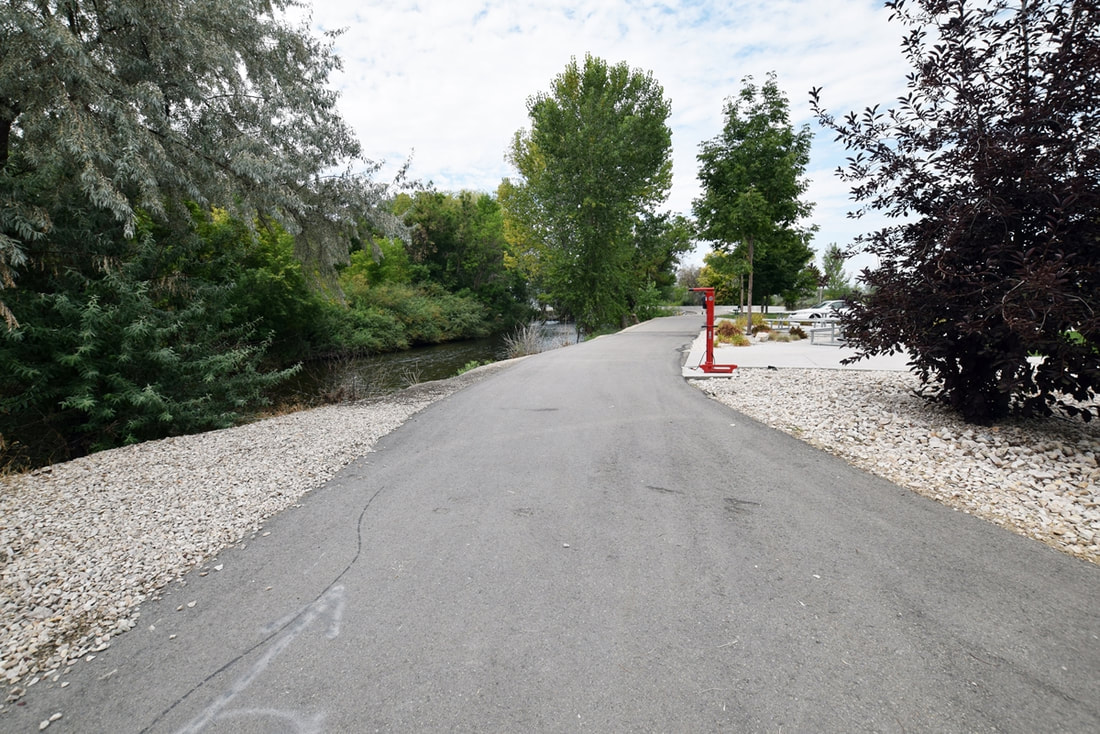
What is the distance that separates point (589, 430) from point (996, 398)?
445cm

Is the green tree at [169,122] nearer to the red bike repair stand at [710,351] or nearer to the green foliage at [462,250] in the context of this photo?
the red bike repair stand at [710,351]

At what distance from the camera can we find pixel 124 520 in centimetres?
367

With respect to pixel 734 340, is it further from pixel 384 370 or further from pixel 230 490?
pixel 230 490

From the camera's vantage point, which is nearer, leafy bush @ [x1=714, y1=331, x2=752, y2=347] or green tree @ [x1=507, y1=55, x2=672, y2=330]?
leafy bush @ [x1=714, y1=331, x2=752, y2=347]

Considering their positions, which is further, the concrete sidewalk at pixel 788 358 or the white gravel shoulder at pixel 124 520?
the concrete sidewalk at pixel 788 358

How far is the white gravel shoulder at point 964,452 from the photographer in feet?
11.6

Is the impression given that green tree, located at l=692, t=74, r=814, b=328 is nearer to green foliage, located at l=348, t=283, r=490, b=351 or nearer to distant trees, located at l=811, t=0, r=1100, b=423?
distant trees, located at l=811, t=0, r=1100, b=423

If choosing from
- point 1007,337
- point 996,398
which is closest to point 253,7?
point 1007,337

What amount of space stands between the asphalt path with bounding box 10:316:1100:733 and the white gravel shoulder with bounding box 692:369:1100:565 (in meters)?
0.34

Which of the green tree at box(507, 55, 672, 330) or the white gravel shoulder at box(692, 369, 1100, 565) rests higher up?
the green tree at box(507, 55, 672, 330)

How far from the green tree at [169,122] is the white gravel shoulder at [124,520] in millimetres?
1960

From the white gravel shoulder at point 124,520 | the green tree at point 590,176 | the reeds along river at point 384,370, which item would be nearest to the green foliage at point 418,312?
the reeds along river at point 384,370

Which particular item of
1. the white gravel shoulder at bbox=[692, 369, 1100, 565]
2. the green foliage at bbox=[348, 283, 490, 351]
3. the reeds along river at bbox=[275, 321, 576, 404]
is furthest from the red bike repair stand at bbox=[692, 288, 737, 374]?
the green foliage at bbox=[348, 283, 490, 351]

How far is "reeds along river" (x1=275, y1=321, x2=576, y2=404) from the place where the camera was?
10062mm
